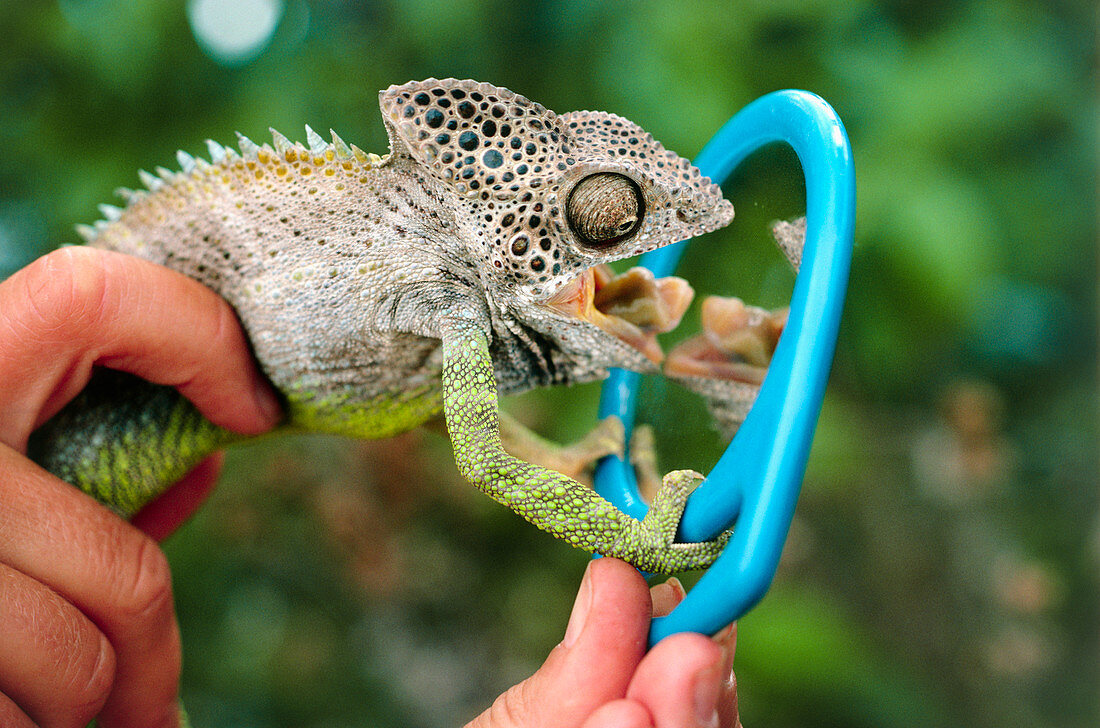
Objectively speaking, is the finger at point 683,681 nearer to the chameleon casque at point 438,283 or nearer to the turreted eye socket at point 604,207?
the chameleon casque at point 438,283

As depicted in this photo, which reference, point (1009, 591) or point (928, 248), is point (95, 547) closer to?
point (928, 248)

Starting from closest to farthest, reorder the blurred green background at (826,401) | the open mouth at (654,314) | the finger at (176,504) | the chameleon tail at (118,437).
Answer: the open mouth at (654,314) → the chameleon tail at (118,437) → the finger at (176,504) → the blurred green background at (826,401)

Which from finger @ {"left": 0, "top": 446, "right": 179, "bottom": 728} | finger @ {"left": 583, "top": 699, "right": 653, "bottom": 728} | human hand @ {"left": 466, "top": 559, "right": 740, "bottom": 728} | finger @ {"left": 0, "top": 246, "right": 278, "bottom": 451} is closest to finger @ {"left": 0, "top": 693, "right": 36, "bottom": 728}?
finger @ {"left": 0, "top": 446, "right": 179, "bottom": 728}

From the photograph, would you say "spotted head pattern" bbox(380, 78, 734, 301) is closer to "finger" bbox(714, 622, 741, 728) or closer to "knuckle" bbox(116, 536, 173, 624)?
"finger" bbox(714, 622, 741, 728)

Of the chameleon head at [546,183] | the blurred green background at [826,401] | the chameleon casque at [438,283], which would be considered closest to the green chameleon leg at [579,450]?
the chameleon casque at [438,283]

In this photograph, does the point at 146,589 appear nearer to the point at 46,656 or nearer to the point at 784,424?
the point at 46,656

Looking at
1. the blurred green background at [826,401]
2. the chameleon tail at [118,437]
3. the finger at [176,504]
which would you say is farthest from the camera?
the blurred green background at [826,401]

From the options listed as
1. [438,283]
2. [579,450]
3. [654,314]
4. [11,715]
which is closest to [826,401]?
[579,450]
